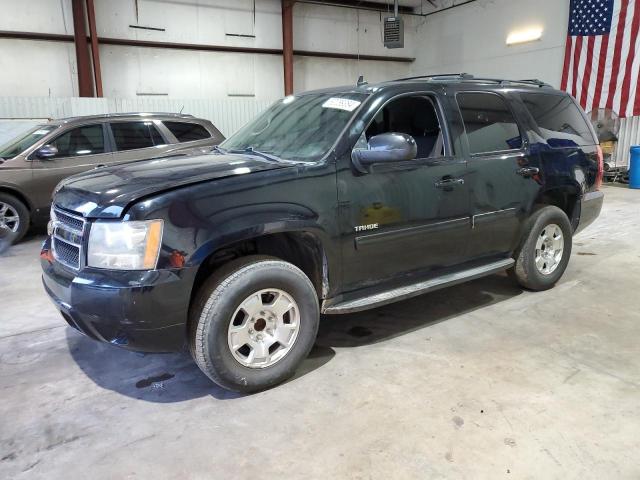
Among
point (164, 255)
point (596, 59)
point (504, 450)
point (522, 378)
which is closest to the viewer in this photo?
point (504, 450)

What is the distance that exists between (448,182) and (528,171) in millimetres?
930

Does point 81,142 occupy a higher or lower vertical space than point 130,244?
higher

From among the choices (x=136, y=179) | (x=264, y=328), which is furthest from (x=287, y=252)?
(x=136, y=179)

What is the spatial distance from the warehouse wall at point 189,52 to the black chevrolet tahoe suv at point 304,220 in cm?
1025

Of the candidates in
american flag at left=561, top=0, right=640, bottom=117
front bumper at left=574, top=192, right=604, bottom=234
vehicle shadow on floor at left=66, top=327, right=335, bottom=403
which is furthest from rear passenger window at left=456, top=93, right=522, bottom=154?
american flag at left=561, top=0, right=640, bottom=117

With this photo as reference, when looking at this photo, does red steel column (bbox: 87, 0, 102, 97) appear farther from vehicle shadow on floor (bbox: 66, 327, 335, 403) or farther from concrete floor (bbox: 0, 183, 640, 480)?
vehicle shadow on floor (bbox: 66, 327, 335, 403)

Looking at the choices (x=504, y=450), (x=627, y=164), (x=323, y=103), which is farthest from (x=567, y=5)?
(x=504, y=450)

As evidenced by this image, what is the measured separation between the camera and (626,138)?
40.5 ft

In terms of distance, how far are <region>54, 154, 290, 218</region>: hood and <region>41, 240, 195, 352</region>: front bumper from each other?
0.34m

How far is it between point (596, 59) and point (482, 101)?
10.6 metres

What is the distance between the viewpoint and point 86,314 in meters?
2.51

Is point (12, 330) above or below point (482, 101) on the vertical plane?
below

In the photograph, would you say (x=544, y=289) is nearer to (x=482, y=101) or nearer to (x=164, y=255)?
(x=482, y=101)

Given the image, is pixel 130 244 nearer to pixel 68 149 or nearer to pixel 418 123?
pixel 418 123
